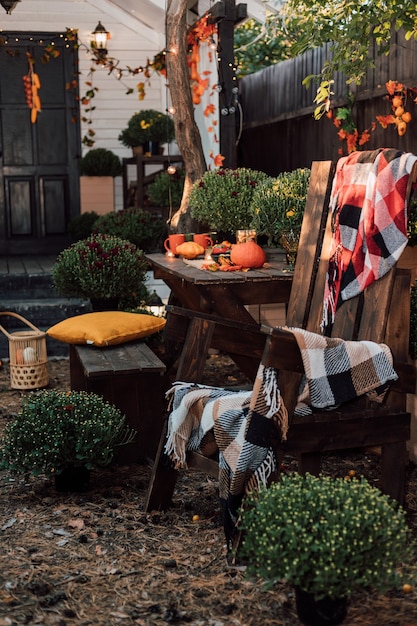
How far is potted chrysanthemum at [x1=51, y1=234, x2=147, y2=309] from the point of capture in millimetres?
6148

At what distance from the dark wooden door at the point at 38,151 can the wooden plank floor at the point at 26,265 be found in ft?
1.37

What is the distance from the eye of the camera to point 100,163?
9.82 m

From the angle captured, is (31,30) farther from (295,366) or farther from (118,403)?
(295,366)

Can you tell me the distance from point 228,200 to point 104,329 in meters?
1.33

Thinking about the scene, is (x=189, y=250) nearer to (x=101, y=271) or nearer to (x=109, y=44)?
(x=101, y=271)

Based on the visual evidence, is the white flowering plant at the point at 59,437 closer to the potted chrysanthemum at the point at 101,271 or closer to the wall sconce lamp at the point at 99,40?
the potted chrysanthemum at the point at 101,271

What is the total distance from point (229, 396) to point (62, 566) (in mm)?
880

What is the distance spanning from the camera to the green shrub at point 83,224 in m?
9.64

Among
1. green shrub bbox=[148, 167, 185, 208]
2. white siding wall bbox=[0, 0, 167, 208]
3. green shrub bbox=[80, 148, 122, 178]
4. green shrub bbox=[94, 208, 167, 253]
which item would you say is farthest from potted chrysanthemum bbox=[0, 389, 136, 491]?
white siding wall bbox=[0, 0, 167, 208]

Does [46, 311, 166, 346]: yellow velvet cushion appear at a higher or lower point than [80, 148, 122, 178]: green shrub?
lower

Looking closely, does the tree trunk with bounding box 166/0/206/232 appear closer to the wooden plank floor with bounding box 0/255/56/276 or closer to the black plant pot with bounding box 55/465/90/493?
the wooden plank floor with bounding box 0/255/56/276

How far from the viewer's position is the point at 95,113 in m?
10.0

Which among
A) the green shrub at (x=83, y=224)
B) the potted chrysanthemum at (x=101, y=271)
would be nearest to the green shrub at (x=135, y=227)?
the green shrub at (x=83, y=224)

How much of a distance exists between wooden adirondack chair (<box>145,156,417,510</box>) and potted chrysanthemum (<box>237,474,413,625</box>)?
1.58 ft
